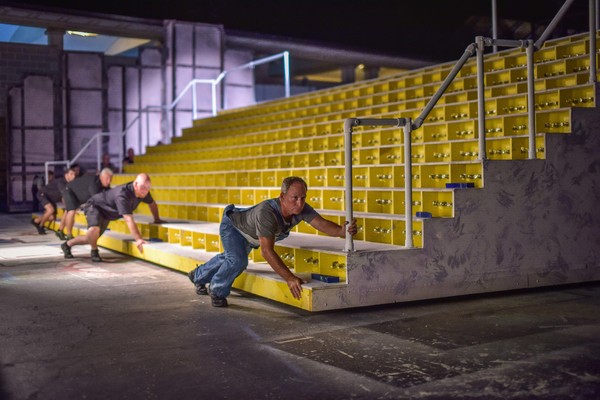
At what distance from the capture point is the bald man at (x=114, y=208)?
8.38 m

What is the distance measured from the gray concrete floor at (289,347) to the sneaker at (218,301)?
0.06 meters

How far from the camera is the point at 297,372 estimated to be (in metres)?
3.87

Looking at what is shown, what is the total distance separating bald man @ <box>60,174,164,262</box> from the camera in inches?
330

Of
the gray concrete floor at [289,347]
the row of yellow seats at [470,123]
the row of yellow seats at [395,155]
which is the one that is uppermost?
the row of yellow seats at [470,123]

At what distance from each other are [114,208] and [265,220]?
13.6 ft

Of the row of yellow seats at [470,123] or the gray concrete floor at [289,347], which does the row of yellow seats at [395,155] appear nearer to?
the row of yellow seats at [470,123]

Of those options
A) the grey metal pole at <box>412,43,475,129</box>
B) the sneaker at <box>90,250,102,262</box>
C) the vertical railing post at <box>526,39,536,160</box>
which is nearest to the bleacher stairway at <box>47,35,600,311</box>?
the vertical railing post at <box>526,39,536,160</box>

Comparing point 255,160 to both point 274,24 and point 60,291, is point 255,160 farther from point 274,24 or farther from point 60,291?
point 274,24

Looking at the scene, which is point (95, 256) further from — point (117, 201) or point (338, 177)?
point (338, 177)

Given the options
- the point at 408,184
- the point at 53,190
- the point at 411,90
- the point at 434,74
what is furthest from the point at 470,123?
the point at 53,190

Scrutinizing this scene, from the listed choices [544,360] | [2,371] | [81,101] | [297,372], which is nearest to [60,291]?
[2,371]

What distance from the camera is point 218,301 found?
588 cm

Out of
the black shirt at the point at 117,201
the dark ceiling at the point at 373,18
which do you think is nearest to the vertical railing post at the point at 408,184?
the black shirt at the point at 117,201

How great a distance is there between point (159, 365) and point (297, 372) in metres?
0.83
